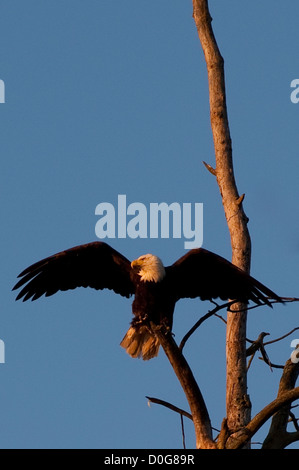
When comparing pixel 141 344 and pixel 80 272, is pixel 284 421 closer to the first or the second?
pixel 141 344

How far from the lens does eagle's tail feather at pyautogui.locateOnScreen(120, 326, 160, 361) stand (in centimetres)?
1060

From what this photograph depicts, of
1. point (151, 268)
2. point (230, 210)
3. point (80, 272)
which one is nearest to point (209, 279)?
point (151, 268)

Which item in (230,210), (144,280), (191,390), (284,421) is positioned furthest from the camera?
(230,210)

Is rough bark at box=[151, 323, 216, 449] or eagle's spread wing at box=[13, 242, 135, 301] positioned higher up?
eagle's spread wing at box=[13, 242, 135, 301]

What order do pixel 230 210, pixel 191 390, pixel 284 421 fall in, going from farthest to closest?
pixel 230 210 < pixel 284 421 < pixel 191 390

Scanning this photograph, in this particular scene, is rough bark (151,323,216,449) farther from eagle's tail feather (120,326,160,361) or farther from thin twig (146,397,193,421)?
eagle's tail feather (120,326,160,361)

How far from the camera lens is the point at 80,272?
35.5 feet

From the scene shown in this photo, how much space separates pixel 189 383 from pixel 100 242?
6.73ft

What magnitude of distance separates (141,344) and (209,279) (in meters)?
0.85

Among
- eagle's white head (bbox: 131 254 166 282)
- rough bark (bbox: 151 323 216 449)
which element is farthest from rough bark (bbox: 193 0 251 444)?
eagle's white head (bbox: 131 254 166 282)

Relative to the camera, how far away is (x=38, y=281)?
35.1 feet

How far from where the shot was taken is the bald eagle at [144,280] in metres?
10.1

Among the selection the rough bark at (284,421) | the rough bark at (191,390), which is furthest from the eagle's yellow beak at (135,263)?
the rough bark at (284,421)
